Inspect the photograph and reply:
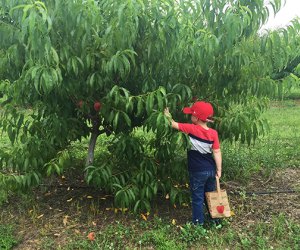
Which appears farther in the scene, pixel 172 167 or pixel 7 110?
pixel 172 167

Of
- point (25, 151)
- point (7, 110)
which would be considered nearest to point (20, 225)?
point (25, 151)

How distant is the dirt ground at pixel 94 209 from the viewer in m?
4.25

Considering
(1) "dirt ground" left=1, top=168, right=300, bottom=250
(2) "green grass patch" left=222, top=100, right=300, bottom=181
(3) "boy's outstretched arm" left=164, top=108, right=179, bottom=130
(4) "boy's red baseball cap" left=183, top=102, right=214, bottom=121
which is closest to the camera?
(3) "boy's outstretched arm" left=164, top=108, right=179, bottom=130

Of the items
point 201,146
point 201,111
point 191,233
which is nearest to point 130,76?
point 201,111

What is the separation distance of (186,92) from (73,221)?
6.08 feet

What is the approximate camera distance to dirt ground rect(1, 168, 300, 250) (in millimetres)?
4254

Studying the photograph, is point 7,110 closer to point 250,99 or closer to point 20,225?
point 20,225

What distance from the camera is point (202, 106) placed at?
385 cm

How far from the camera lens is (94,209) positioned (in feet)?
14.7

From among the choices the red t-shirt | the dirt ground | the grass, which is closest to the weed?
the grass

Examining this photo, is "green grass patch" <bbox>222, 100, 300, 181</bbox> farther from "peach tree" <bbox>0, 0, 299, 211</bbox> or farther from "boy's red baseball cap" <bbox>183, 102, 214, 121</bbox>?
"boy's red baseball cap" <bbox>183, 102, 214, 121</bbox>

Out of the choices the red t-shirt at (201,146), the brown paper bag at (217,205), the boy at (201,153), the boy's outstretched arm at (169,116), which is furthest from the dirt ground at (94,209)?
the boy's outstretched arm at (169,116)

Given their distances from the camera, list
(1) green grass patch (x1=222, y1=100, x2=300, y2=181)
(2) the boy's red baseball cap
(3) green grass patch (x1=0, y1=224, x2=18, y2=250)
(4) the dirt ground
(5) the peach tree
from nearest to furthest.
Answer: (5) the peach tree < (2) the boy's red baseball cap < (3) green grass patch (x1=0, y1=224, x2=18, y2=250) < (4) the dirt ground < (1) green grass patch (x1=222, y1=100, x2=300, y2=181)

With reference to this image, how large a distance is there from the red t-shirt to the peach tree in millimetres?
157
